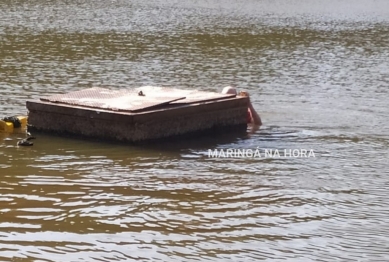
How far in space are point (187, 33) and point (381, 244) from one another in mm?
17340

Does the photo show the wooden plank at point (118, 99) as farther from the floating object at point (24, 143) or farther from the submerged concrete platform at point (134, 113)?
the floating object at point (24, 143)

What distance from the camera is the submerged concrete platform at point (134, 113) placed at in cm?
1000

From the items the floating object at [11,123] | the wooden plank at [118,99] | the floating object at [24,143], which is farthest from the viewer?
the floating object at [11,123]

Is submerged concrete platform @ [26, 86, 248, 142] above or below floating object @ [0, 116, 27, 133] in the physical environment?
above

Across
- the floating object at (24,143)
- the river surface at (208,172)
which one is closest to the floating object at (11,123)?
the river surface at (208,172)

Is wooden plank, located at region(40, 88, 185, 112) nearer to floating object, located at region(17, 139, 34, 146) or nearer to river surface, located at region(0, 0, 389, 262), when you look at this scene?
river surface, located at region(0, 0, 389, 262)

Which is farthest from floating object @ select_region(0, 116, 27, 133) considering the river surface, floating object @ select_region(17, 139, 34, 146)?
floating object @ select_region(17, 139, 34, 146)

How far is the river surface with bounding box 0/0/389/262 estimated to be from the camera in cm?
673

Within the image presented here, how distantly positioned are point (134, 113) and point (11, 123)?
6.04 ft

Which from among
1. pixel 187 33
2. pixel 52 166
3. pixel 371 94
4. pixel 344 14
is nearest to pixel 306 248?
pixel 52 166

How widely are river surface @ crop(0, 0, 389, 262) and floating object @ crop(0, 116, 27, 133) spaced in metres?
0.19

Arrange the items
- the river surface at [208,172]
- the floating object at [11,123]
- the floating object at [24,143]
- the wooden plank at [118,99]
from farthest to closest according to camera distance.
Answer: the floating object at [11,123] < the wooden plank at [118,99] < the floating object at [24,143] < the river surface at [208,172]

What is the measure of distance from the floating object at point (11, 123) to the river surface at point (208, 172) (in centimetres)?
19

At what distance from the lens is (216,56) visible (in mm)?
19328
